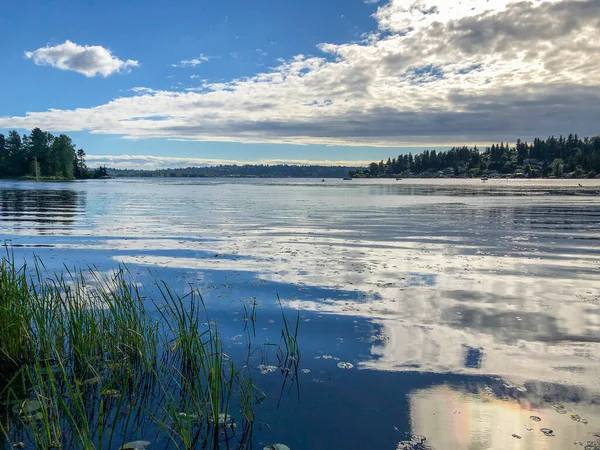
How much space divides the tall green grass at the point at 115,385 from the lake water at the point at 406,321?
520 mm

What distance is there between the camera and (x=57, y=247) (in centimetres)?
2175

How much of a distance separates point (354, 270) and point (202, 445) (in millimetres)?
11970

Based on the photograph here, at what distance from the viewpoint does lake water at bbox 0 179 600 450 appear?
21.4 feet

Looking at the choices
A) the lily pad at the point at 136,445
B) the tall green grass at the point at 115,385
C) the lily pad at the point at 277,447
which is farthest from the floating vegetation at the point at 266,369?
the lily pad at the point at 136,445

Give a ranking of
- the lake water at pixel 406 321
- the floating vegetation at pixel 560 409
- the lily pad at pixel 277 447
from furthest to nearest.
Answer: the floating vegetation at pixel 560 409
the lake water at pixel 406 321
the lily pad at pixel 277 447

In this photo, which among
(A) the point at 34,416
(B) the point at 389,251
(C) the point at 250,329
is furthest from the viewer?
(B) the point at 389,251

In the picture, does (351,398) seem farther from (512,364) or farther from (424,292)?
(424,292)

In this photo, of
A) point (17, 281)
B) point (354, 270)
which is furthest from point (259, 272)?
point (17, 281)

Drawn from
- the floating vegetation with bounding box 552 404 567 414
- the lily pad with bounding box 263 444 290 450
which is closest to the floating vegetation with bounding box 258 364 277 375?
the lily pad with bounding box 263 444 290 450

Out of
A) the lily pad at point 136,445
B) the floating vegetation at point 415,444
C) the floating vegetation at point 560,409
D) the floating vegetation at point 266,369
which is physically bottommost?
the floating vegetation at point 415,444

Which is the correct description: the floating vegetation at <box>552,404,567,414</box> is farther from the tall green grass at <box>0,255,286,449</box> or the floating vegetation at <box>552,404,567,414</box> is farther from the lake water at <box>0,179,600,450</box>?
the tall green grass at <box>0,255,286,449</box>

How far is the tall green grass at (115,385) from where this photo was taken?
5.83 metres

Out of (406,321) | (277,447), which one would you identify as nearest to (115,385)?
(277,447)

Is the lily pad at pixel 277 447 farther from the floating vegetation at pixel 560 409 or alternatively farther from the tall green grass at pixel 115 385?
the floating vegetation at pixel 560 409
